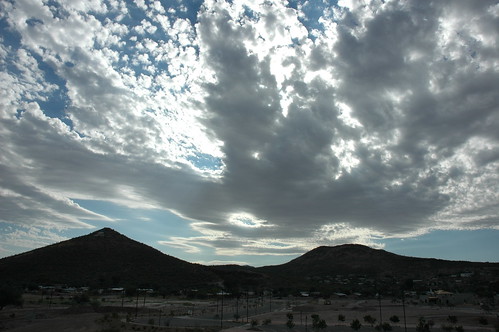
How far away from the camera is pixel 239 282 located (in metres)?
129

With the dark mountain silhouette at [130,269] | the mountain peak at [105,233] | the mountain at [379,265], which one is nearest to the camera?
the dark mountain silhouette at [130,269]

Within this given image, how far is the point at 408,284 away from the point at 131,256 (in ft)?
306

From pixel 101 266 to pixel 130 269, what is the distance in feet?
29.5

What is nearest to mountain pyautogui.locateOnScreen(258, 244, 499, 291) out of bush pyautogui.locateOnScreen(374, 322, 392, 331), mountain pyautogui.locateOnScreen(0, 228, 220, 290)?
mountain pyautogui.locateOnScreen(0, 228, 220, 290)

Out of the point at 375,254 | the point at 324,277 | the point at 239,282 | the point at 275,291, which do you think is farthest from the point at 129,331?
the point at 375,254

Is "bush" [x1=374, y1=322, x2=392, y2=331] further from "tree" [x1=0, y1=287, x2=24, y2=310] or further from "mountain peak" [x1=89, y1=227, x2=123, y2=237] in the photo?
"mountain peak" [x1=89, y1=227, x2=123, y2=237]

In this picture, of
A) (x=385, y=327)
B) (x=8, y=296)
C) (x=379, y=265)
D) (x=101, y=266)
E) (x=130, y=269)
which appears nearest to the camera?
(x=385, y=327)

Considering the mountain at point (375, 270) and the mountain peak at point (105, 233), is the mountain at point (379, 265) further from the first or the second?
the mountain peak at point (105, 233)

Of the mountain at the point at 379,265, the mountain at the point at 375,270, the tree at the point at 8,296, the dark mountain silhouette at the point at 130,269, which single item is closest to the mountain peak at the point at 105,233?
the dark mountain silhouette at the point at 130,269

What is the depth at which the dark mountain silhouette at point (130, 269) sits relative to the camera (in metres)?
102

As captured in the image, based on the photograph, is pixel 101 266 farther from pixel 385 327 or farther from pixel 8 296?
pixel 385 327

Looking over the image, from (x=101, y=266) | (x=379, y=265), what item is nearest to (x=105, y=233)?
(x=101, y=266)

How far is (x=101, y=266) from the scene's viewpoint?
11338cm

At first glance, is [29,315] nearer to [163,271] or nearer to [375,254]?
[163,271]
